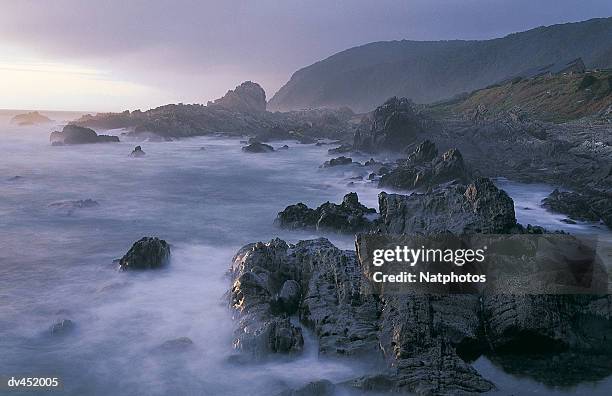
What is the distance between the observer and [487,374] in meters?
10.4

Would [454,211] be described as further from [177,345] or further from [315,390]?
[177,345]

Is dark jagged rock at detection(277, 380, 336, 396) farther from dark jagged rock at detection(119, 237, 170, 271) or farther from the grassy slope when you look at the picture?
the grassy slope

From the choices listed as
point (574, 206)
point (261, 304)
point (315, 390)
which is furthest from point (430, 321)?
point (574, 206)

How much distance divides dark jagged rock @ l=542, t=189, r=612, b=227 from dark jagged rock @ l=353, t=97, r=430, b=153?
88.9ft

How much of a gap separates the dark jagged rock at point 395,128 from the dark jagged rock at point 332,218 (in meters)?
32.8

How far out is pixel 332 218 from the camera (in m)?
22.2

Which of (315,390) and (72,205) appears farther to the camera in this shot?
(72,205)

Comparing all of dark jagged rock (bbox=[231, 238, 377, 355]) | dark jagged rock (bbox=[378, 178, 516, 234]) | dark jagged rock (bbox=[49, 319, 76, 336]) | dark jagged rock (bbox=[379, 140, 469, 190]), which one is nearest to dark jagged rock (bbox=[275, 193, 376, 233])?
dark jagged rock (bbox=[378, 178, 516, 234])

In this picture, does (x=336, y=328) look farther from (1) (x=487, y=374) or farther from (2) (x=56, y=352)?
(2) (x=56, y=352)

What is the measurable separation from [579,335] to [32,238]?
22620 millimetres

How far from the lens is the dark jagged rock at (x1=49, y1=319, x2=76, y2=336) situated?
13.1 metres

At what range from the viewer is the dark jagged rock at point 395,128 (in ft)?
180

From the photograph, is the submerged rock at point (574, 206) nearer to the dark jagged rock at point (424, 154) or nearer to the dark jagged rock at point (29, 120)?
the dark jagged rock at point (424, 154)

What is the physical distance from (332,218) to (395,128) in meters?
35.4
